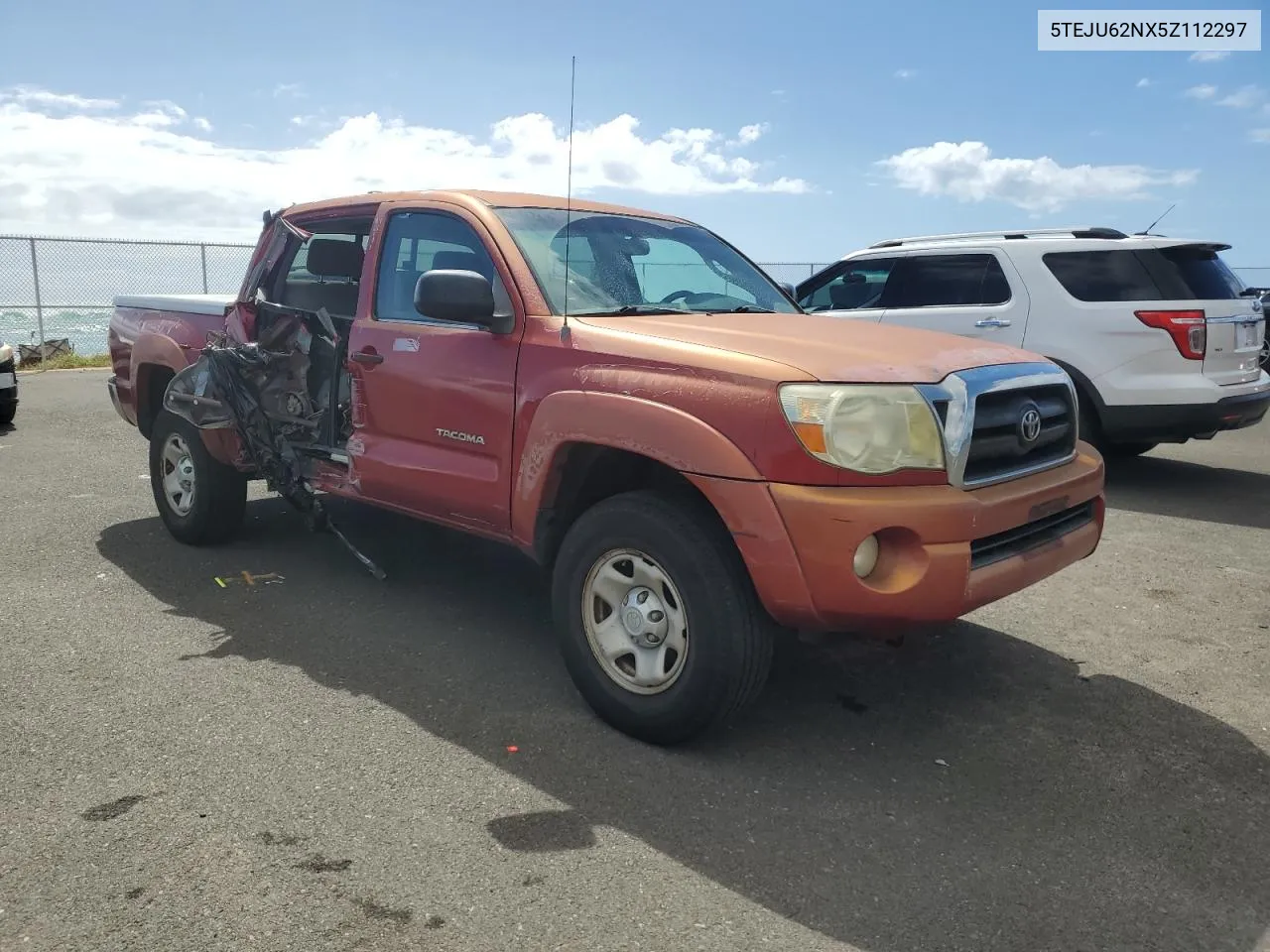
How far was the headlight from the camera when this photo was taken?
3084mm

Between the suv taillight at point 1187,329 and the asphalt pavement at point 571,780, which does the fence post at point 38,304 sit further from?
the suv taillight at point 1187,329

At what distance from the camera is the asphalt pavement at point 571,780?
8.42ft

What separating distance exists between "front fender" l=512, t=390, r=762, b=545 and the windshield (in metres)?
0.52

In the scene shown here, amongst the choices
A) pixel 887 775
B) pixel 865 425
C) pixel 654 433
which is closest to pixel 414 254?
pixel 654 433

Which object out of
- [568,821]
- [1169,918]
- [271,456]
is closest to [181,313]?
[271,456]

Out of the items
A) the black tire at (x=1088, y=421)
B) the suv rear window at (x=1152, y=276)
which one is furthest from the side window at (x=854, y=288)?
the black tire at (x=1088, y=421)

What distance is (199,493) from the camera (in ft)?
18.5

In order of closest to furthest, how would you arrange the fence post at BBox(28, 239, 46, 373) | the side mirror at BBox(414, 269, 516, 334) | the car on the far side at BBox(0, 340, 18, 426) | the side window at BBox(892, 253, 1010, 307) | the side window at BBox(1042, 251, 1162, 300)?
the side mirror at BBox(414, 269, 516, 334), the side window at BBox(1042, 251, 1162, 300), the side window at BBox(892, 253, 1010, 307), the car on the far side at BBox(0, 340, 18, 426), the fence post at BBox(28, 239, 46, 373)

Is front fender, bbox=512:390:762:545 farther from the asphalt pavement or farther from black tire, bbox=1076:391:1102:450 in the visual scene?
black tire, bbox=1076:391:1102:450

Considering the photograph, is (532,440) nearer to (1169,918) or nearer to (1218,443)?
(1169,918)

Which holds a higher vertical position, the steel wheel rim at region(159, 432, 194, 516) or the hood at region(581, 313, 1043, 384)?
the hood at region(581, 313, 1043, 384)

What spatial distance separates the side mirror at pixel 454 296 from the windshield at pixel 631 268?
28cm

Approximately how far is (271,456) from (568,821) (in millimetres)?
3006

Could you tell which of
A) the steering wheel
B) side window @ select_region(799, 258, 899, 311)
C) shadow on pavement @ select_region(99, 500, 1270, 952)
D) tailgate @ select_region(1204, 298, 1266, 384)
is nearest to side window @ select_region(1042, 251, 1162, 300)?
tailgate @ select_region(1204, 298, 1266, 384)
